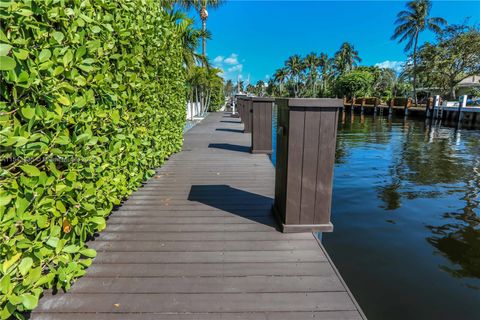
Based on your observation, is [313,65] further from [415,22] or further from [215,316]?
[215,316]

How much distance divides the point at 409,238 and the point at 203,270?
368cm

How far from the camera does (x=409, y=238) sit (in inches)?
179

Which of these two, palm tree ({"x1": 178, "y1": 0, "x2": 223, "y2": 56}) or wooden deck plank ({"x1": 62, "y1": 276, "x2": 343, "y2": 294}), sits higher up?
palm tree ({"x1": 178, "y1": 0, "x2": 223, "y2": 56})

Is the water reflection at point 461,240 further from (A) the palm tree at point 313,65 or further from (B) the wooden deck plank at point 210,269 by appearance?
(A) the palm tree at point 313,65

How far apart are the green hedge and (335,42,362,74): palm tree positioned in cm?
6498

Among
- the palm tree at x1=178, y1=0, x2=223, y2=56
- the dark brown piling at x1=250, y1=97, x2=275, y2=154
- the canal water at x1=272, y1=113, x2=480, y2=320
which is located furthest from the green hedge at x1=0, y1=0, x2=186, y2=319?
the palm tree at x1=178, y1=0, x2=223, y2=56

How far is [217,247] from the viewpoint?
2.66 m

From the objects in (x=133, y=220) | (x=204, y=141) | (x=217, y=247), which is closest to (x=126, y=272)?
(x=217, y=247)

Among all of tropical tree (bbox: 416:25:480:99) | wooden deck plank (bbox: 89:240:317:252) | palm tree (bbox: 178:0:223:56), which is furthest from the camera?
tropical tree (bbox: 416:25:480:99)

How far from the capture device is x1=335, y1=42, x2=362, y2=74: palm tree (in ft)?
201

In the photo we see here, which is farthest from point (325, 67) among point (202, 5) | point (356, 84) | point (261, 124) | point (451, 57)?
point (261, 124)

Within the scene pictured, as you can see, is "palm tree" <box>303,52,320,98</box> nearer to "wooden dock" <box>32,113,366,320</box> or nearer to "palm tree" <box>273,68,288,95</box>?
"palm tree" <box>273,68,288,95</box>

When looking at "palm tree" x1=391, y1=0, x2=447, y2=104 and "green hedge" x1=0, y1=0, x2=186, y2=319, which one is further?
"palm tree" x1=391, y1=0, x2=447, y2=104

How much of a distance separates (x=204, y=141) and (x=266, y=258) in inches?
278
